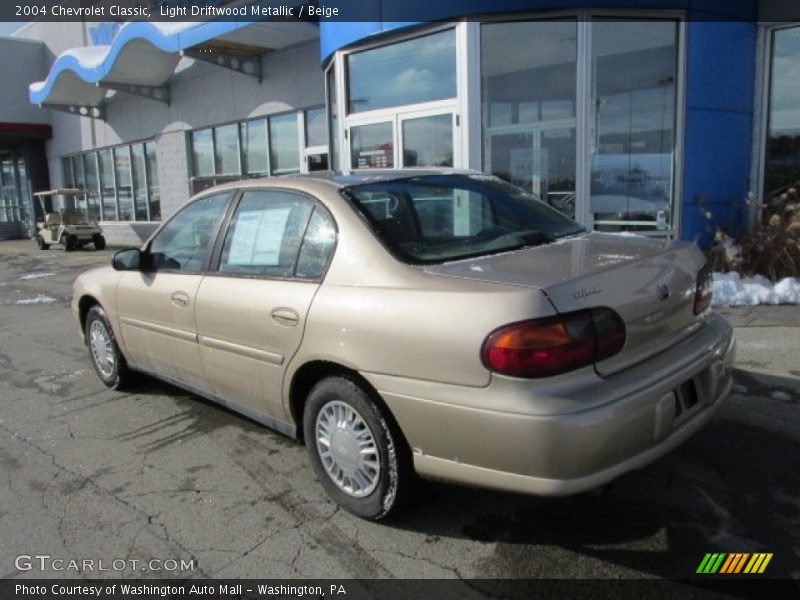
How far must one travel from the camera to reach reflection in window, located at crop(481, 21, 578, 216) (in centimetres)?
848

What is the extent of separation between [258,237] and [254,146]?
13.3 metres

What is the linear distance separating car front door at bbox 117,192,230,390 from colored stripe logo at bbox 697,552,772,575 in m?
2.78

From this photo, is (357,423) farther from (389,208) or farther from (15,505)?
(15,505)

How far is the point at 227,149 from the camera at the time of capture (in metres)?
17.1

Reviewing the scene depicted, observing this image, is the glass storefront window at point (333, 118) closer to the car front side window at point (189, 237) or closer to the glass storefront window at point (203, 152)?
A: the car front side window at point (189, 237)

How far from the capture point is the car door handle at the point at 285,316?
3.12 meters

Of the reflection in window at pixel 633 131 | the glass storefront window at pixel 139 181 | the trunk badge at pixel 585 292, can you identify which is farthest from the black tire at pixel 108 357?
the glass storefront window at pixel 139 181

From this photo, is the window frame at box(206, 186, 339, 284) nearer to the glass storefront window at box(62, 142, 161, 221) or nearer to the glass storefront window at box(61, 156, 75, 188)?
the glass storefront window at box(62, 142, 161, 221)

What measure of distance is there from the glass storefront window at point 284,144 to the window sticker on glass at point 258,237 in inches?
456

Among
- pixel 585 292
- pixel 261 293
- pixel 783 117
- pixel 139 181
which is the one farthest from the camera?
pixel 139 181

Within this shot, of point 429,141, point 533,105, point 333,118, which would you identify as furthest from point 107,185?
point 533,105

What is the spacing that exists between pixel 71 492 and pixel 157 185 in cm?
1813

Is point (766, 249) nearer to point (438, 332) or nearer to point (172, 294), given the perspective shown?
point (438, 332)

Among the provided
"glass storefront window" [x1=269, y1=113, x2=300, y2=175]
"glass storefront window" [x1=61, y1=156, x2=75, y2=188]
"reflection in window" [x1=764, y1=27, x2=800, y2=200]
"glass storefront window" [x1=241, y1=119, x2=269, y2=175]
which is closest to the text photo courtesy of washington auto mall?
"reflection in window" [x1=764, y1=27, x2=800, y2=200]
